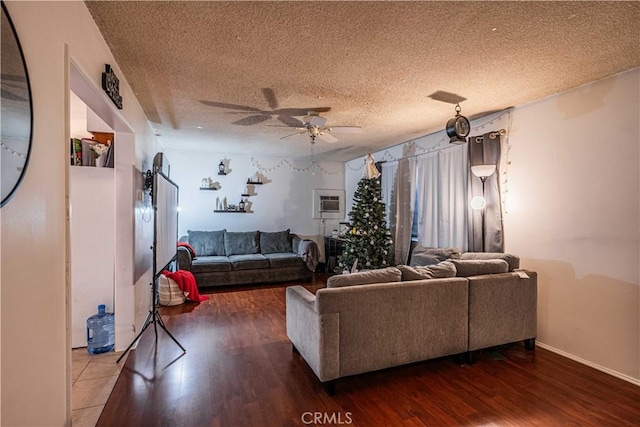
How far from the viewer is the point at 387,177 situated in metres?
5.52

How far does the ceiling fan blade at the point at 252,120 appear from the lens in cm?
370

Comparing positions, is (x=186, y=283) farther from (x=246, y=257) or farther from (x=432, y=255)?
(x=432, y=255)

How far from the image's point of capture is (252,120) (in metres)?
3.85

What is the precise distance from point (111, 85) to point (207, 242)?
3717 mm

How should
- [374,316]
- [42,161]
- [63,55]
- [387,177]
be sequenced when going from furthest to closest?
[387,177]
[374,316]
[63,55]
[42,161]

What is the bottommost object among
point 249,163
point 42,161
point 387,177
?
point 42,161

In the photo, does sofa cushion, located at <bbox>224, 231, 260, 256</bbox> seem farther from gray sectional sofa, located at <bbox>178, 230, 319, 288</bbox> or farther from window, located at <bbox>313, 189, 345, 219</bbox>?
window, located at <bbox>313, 189, 345, 219</bbox>

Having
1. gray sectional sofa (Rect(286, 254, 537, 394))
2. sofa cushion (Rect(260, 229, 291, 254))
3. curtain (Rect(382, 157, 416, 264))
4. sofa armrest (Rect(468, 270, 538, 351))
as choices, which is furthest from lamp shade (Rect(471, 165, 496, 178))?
sofa cushion (Rect(260, 229, 291, 254))

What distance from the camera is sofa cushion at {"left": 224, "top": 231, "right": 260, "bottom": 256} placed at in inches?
224

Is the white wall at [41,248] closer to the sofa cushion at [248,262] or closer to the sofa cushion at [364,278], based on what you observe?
the sofa cushion at [364,278]

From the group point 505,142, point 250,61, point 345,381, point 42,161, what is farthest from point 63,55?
point 505,142

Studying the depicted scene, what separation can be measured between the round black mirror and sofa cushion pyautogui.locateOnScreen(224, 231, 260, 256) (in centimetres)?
463

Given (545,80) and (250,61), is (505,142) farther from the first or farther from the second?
(250,61)

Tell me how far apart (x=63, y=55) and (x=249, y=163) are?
15.8 ft
